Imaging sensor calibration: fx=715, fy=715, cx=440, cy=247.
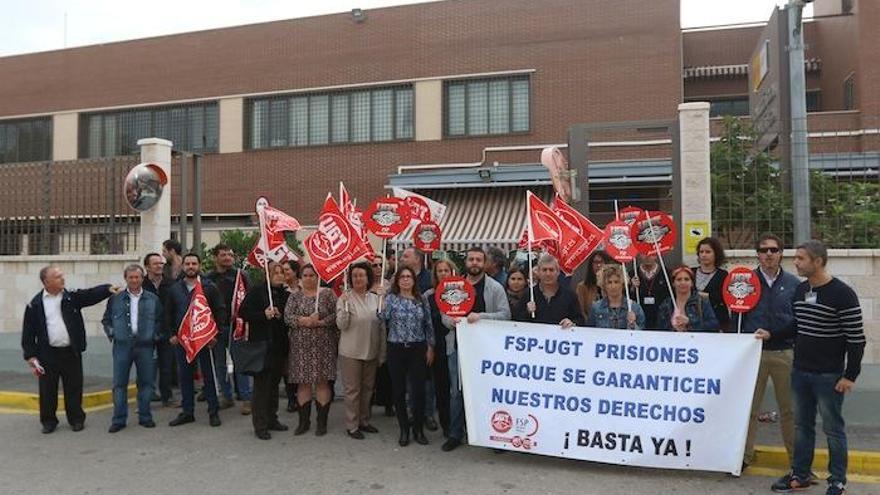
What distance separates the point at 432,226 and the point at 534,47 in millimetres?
12048

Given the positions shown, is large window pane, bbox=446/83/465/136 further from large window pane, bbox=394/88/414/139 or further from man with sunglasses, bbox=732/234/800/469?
man with sunglasses, bbox=732/234/800/469

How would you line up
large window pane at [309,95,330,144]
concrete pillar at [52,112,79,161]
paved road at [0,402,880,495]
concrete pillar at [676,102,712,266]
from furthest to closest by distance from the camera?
concrete pillar at [52,112,79,161], large window pane at [309,95,330,144], concrete pillar at [676,102,712,266], paved road at [0,402,880,495]

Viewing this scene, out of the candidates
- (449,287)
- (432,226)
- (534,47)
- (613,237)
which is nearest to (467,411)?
(449,287)

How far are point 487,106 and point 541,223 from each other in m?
13.2

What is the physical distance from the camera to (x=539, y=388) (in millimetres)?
6125

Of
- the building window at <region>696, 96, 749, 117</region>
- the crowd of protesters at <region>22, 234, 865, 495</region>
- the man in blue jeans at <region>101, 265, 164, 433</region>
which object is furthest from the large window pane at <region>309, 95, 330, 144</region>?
the man in blue jeans at <region>101, 265, 164, 433</region>

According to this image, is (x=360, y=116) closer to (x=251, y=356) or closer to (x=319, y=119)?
(x=319, y=119)

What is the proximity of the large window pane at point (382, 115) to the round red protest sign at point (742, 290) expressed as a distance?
1527 centimetres

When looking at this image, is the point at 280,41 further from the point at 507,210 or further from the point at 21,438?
the point at 21,438

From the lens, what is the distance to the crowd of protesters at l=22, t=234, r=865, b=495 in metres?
5.16

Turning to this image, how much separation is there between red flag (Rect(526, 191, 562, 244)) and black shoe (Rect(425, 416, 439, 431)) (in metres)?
2.11

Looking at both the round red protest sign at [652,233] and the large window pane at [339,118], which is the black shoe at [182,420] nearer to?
the round red protest sign at [652,233]

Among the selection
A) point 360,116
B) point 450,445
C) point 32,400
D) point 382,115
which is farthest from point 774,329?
point 360,116

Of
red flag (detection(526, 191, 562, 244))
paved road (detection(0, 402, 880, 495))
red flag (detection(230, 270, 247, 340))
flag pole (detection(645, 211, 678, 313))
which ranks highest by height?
red flag (detection(526, 191, 562, 244))
